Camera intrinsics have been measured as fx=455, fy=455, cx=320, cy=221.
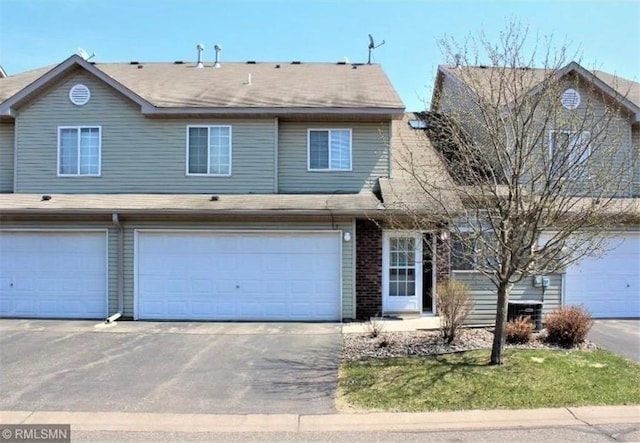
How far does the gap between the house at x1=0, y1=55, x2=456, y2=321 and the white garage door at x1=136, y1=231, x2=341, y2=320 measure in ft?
0.10

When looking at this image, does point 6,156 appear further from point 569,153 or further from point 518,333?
point 569,153

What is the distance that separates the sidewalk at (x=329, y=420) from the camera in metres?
5.38

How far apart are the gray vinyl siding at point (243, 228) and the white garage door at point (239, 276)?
0.56 feet

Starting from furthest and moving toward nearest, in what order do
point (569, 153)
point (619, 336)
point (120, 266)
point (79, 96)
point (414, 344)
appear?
point (79, 96) → point (120, 266) → point (619, 336) → point (414, 344) → point (569, 153)

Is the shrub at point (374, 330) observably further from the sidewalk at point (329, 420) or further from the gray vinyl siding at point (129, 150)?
the gray vinyl siding at point (129, 150)

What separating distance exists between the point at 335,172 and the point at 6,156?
32.6 feet

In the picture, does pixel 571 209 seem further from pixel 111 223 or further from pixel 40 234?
pixel 40 234

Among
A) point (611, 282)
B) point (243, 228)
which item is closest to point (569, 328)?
point (611, 282)

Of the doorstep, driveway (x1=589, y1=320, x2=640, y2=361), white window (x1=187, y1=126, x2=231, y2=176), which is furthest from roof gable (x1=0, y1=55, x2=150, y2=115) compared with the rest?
driveway (x1=589, y1=320, x2=640, y2=361)

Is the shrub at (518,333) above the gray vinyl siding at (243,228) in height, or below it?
below

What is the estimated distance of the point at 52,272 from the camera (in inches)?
479

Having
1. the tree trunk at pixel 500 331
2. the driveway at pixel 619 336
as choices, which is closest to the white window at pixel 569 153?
the tree trunk at pixel 500 331

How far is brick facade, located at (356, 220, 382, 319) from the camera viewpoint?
11.9 meters

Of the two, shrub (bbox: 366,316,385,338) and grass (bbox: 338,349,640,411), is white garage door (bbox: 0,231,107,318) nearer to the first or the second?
shrub (bbox: 366,316,385,338)
